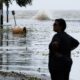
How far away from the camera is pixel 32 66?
1650 cm

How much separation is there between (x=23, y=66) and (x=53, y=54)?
8.12 meters

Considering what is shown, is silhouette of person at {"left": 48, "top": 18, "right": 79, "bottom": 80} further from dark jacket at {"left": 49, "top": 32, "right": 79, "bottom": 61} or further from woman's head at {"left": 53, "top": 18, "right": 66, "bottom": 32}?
woman's head at {"left": 53, "top": 18, "right": 66, "bottom": 32}

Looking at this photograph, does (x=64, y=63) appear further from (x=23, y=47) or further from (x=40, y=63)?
(x=23, y=47)

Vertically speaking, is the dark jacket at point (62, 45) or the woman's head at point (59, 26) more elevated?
the woman's head at point (59, 26)

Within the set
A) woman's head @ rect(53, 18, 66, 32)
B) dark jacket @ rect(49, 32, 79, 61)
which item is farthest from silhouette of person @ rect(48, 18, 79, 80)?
woman's head @ rect(53, 18, 66, 32)

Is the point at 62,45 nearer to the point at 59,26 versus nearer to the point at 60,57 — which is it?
the point at 60,57

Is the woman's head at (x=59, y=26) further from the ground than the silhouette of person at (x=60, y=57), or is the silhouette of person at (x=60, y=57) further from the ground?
the woman's head at (x=59, y=26)

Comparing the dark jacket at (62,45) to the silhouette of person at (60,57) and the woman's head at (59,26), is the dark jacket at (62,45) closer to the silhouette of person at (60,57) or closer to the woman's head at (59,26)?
the silhouette of person at (60,57)

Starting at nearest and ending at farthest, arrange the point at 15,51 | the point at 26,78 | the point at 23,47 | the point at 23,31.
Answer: the point at 26,78, the point at 15,51, the point at 23,47, the point at 23,31

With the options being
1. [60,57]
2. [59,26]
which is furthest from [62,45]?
[59,26]

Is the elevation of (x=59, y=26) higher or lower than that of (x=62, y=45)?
higher

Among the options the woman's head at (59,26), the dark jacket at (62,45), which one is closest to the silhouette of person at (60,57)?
the dark jacket at (62,45)

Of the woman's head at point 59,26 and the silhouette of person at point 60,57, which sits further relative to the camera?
the woman's head at point 59,26

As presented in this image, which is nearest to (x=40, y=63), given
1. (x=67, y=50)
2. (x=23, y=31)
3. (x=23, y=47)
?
(x=23, y=47)
